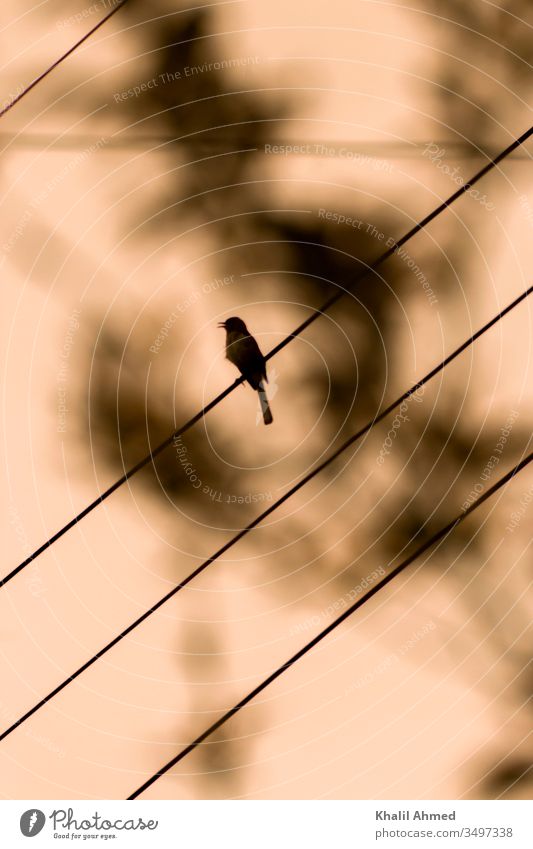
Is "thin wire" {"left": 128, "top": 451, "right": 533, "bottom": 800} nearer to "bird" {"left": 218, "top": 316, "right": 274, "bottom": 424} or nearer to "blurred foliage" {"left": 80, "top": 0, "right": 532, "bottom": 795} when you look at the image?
"blurred foliage" {"left": 80, "top": 0, "right": 532, "bottom": 795}

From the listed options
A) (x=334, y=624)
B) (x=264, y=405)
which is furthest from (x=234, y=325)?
(x=334, y=624)

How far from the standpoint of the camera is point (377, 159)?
1.89 meters

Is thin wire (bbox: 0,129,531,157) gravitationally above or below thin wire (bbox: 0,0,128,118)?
below

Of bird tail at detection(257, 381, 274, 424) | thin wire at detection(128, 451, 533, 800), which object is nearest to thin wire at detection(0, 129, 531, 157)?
bird tail at detection(257, 381, 274, 424)

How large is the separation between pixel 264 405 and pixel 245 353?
0.12 metres

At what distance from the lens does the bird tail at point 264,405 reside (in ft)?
6.11

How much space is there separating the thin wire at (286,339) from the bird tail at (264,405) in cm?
4

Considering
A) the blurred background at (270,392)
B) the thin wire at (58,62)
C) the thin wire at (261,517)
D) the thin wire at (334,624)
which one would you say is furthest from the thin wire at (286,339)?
the thin wire at (58,62)

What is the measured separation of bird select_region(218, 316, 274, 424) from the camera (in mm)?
1839

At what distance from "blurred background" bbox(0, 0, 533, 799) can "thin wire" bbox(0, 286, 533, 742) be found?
16 millimetres

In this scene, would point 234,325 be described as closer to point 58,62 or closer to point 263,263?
point 263,263

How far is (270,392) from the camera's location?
1879mm
